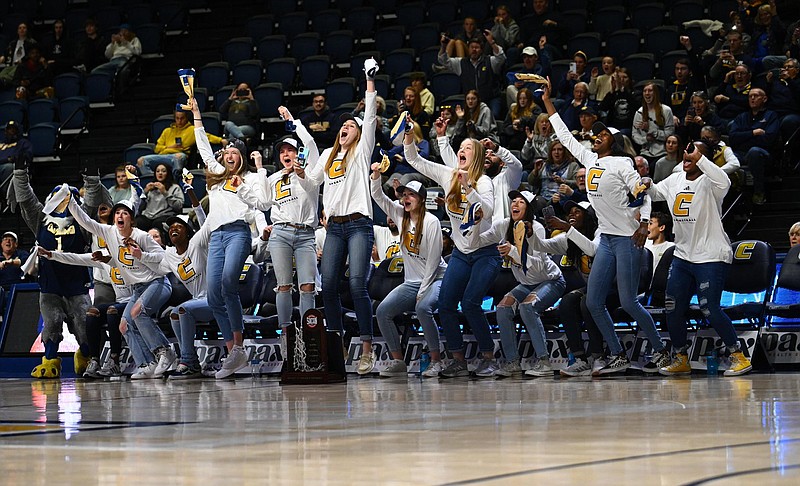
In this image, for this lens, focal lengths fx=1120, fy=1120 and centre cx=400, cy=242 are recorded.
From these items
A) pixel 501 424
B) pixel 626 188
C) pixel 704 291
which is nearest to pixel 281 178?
pixel 626 188

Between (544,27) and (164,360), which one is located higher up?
(544,27)

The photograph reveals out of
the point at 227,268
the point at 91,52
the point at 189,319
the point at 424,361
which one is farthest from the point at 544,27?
the point at 91,52

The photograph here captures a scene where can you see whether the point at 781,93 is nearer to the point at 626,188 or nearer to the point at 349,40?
the point at 626,188

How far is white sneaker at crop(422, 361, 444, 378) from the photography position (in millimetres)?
9789

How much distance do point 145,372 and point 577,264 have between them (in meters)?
4.40

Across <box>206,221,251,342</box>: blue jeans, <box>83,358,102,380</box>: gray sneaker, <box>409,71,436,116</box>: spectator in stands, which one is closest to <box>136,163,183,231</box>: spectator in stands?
<box>83,358,102,380</box>: gray sneaker

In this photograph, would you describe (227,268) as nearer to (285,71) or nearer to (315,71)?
(315,71)

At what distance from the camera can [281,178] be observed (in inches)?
395

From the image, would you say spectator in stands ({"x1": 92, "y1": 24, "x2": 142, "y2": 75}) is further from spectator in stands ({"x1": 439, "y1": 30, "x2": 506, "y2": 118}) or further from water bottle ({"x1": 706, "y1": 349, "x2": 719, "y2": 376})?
water bottle ({"x1": 706, "y1": 349, "x2": 719, "y2": 376})

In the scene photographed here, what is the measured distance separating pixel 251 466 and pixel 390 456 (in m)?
0.50

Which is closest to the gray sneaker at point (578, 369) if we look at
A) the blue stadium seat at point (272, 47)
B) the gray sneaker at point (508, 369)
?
the gray sneaker at point (508, 369)

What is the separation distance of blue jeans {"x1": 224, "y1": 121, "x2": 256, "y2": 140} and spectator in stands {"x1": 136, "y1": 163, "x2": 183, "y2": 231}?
1.26 meters

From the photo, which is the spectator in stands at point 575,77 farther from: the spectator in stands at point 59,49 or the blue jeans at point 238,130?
the spectator in stands at point 59,49

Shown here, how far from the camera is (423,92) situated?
14.5 m
